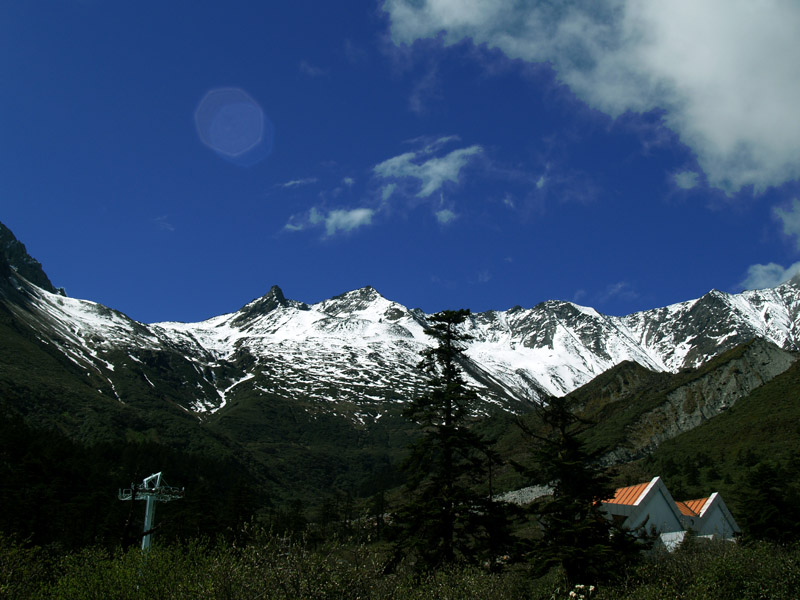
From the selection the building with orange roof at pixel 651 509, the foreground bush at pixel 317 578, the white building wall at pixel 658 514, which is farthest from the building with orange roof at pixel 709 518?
the foreground bush at pixel 317 578

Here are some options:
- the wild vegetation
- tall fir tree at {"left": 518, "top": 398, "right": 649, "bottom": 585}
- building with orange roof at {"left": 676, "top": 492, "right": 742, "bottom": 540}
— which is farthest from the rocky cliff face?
tall fir tree at {"left": 518, "top": 398, "right": 649, "bottom": 585}

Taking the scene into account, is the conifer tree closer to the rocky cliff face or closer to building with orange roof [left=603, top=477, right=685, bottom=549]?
building with orange roof [left=603, top=477, right=685, bottom=549]

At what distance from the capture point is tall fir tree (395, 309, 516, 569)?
2941 centimetres

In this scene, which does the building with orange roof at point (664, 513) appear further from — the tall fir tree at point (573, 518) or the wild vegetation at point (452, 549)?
the tall fir tree at point (573, 518)

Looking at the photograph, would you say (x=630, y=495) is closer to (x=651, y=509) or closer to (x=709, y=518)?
(x=651, y=509)

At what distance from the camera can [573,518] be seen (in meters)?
25.3

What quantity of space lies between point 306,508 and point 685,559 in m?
179

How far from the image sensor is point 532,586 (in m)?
28.5

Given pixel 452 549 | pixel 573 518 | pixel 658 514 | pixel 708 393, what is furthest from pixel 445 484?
pixel 708 393

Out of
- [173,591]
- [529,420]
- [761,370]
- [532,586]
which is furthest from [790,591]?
[529,420]

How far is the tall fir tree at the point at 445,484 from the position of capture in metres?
29.4

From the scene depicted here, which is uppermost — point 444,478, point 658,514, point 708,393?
point 708,393

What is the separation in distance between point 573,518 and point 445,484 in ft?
27.8

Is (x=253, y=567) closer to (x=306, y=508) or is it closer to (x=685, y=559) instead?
(x=685, y=559)
